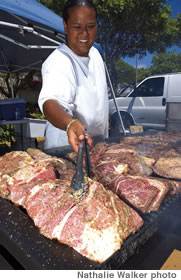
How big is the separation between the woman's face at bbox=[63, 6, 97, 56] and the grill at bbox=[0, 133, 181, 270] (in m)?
1.73

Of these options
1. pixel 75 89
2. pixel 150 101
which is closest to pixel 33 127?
pixel 75 89

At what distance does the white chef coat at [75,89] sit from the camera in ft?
6.81

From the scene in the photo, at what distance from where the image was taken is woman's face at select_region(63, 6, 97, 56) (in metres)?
2.08

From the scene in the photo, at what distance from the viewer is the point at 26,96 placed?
570 inches

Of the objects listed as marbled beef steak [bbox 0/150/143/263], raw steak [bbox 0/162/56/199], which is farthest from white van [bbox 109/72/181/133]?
marbled beef steak [bbox 0/150/143/263]

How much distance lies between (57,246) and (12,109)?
5.68 m

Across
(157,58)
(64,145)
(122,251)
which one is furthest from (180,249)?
(157,58)

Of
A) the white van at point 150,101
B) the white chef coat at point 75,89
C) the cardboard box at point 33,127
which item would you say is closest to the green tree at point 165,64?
→ the white van at point 150,101

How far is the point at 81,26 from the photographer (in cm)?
212

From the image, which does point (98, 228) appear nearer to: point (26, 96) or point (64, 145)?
point (64, 145)

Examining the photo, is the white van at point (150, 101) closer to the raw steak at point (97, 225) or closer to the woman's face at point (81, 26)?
the woman's face at point (81, 26)

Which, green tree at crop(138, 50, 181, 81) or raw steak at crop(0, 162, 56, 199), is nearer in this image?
raw steak at crop(0, 162, 56, 199)

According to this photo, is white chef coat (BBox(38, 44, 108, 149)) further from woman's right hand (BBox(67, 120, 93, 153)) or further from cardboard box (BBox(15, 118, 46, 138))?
cardboard box (BBox(15, 118, 46, 138))

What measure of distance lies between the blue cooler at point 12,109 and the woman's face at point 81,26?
4.29 m
